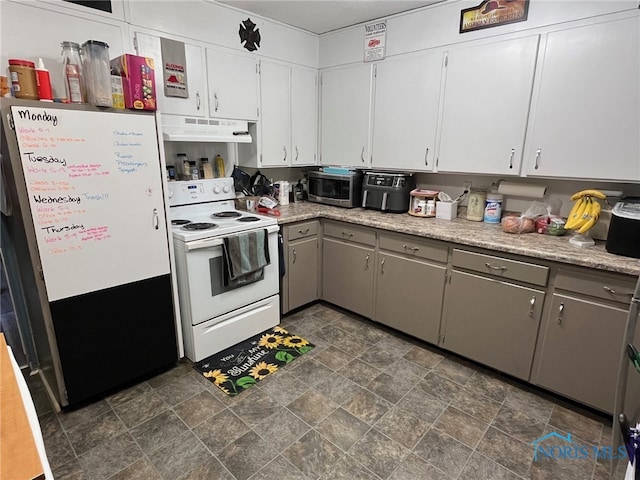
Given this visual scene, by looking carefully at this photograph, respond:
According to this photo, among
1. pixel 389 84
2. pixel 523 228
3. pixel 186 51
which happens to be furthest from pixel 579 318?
pixel 186 51

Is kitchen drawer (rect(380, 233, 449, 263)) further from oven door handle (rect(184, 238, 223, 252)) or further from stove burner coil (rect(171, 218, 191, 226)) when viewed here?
stove burner coil (rect(171, 218, 191, 226))

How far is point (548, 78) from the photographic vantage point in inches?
86.5

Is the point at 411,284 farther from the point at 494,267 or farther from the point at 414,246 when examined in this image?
the point at 494,267

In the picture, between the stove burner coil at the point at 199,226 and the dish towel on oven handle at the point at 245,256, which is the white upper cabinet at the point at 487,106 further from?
the stove burner coil at the point at 199,226

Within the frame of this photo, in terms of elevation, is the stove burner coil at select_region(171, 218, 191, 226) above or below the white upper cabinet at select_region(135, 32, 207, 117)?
below

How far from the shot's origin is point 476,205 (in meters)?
2.71

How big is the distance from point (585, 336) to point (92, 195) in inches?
109

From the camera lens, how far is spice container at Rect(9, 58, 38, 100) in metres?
1.58

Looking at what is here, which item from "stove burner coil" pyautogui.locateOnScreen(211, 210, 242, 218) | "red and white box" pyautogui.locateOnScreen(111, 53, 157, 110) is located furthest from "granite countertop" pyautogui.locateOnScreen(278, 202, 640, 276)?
"red and white box" pyautogui.locateOnScreen(111, 53, 157, 110)

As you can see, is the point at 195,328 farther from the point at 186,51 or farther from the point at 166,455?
the point at 186,51

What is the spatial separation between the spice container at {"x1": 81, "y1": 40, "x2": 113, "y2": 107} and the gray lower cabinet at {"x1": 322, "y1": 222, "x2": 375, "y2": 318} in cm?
187

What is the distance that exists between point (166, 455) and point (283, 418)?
0.61 metres

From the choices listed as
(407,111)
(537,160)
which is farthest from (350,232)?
(537,160)

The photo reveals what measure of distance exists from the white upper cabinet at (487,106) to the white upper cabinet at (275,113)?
4.56 feet
